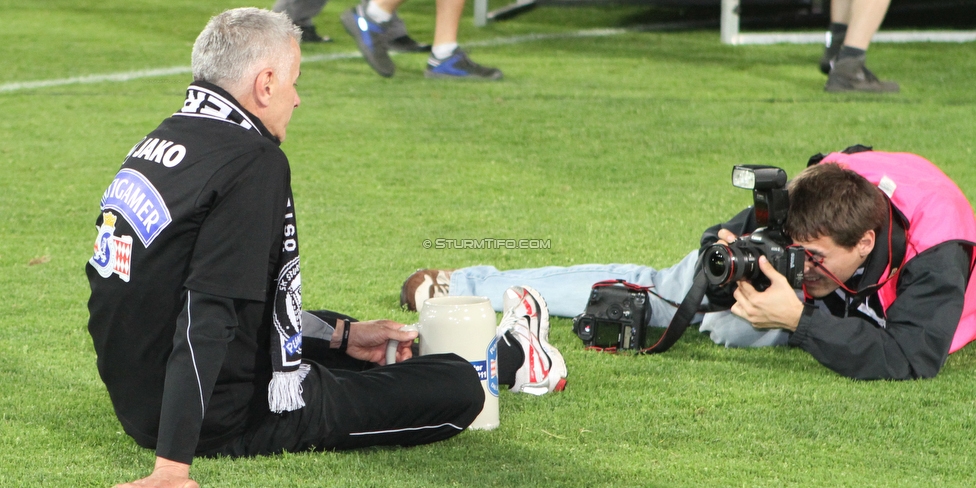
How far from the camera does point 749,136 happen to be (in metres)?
6.50

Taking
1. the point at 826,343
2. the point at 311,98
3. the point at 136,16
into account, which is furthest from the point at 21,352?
the point at 136,16

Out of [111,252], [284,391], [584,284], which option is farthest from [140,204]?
[584,284]

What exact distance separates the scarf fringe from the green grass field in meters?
0.16

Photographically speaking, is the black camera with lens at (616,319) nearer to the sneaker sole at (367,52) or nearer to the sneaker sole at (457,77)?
the sneaker sole at (367,52)

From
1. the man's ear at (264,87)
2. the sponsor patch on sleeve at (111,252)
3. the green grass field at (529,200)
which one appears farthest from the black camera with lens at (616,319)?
the sponsor patch on sleeve at (111,252)

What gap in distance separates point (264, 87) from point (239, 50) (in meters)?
0.09

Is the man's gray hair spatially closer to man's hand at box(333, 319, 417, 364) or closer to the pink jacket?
man's hand at box(333, 319, 417, 364)

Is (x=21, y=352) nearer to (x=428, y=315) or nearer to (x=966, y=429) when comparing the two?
(x=428, y=315)

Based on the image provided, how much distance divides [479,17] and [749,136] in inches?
187

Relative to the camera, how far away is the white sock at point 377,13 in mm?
7047

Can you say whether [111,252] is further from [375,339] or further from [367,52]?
[367,52]

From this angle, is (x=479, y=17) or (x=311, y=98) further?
(x=479, y=17)

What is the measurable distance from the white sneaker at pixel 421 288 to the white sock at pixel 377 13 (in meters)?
3.67

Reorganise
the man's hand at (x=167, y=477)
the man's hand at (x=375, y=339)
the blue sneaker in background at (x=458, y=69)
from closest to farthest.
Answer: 1. the man's hand at (x=167, y=477)
2. the man's hand at (x=375, y=339)
3. the blue sneaker in background at (x=458, y=69)
